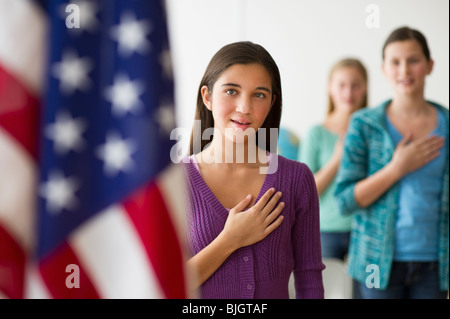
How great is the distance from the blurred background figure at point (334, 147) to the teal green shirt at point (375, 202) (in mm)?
383

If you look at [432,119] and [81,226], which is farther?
[432,119]

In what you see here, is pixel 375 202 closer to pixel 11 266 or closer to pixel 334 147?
pixel 334 147

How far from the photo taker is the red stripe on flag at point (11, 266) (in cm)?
55

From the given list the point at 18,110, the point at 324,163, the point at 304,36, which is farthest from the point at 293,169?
the point at 304,36

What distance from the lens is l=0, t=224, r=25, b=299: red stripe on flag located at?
0.55 meters

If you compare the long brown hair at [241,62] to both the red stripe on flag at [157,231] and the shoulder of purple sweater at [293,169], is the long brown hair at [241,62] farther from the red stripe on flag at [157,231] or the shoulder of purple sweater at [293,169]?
the red stripe on flag at [157,231]

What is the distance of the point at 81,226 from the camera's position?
58cm

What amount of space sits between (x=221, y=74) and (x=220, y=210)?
0.22 meters

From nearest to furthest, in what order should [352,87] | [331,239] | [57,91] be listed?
[57,91]
[331,239]
[352,87]

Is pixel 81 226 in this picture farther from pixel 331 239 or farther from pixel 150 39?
pixel 331 239

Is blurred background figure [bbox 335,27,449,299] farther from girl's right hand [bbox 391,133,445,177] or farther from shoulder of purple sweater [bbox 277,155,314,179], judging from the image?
shoulder of purple sweater [bbox 277,155,314,179]

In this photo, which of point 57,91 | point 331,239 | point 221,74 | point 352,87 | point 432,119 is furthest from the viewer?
point 352,87

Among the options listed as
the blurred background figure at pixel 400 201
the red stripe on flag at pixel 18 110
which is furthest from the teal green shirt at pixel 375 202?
the red stripe on flag at pixel 18 110
